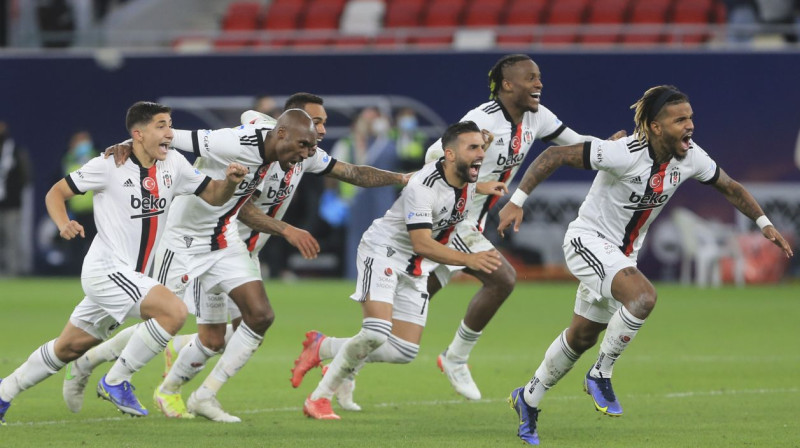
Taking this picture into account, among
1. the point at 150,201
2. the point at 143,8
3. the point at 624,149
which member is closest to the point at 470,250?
the point at 624,149

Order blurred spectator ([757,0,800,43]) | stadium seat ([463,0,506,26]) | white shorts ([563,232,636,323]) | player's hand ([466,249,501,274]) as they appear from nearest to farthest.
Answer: player's hand ([466,249,501,274]), white shorts ([563,232,636,323]), blurred spectator ([757,0,800,43]), stadium seat ([463,0,506,26])

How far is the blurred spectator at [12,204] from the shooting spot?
2273cm

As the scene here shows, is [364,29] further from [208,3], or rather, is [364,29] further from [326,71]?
[208,3]

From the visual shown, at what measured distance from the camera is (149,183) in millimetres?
8688

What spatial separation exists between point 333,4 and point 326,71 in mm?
3345

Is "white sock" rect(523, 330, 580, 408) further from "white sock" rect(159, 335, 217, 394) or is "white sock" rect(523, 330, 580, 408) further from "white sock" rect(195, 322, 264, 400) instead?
"white sock" rect(159, 335, 217, 394)

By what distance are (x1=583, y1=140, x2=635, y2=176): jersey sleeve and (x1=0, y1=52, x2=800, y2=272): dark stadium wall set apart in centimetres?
1337

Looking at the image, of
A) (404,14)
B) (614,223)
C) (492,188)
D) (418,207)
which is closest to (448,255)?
(418,207)

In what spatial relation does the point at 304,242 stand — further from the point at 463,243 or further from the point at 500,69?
the point at 500,69

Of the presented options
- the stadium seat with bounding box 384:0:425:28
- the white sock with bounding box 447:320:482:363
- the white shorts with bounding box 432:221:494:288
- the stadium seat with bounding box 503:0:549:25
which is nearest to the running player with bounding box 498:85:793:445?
the white shorts with bounding box 432:221:494:288

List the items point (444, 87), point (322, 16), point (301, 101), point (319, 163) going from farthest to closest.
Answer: point (322, 16) → point (444, 87) → point (301, 101) → point (319, 163)

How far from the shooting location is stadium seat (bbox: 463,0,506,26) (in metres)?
24.2

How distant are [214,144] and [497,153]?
7.52 ft

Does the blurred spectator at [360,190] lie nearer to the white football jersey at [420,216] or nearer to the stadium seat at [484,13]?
the stadium seat at [484,13]
